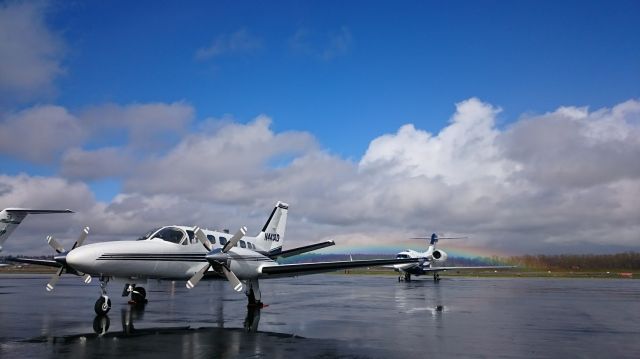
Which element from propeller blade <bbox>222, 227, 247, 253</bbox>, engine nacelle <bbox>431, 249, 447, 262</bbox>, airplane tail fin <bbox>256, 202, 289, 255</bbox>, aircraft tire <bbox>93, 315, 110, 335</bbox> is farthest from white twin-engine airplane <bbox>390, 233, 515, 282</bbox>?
aircraft tire <bbox>93, 315, 110, 335</bbox>

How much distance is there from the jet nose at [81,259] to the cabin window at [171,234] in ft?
10.2

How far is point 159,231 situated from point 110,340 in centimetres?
659

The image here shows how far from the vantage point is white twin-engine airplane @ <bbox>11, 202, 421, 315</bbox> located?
15.9 metres

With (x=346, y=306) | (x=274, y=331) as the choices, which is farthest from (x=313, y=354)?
(x=346, y=306)

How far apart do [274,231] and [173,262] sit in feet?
38.6

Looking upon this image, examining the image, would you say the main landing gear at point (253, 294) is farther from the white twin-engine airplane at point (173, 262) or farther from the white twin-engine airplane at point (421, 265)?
the white twin-engine airplane at point (421, 265)

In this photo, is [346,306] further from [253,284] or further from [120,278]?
[120,278]

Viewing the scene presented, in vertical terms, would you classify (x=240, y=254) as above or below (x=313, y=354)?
above

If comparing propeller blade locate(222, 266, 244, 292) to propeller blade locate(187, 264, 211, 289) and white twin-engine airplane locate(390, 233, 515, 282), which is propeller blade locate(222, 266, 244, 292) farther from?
white twin-engine airplane locate(390, 233, 515, 282)

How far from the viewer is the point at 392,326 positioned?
1548cm

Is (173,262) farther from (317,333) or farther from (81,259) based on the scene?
(317,333)

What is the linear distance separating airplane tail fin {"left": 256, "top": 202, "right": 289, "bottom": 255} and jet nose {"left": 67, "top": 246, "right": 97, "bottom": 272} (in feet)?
40.5

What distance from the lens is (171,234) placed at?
61.0ft

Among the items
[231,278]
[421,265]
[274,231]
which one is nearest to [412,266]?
[421,265]
